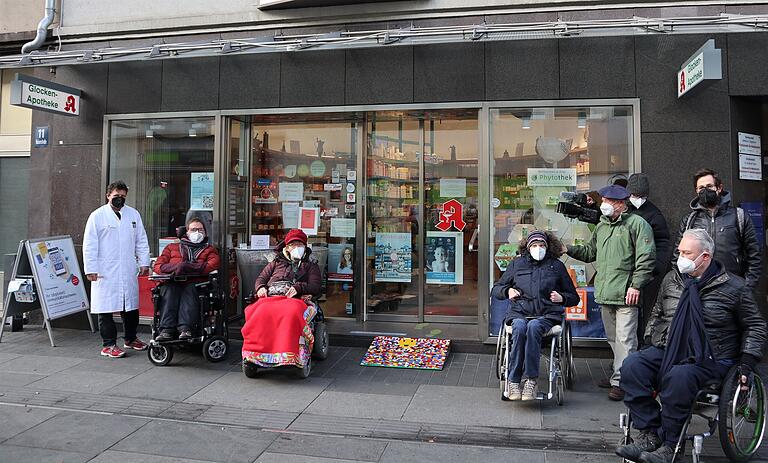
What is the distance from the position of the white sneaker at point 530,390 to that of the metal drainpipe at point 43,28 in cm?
795

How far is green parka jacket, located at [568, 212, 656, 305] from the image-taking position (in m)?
5.21

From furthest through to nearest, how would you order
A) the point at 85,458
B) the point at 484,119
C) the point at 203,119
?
the point at 203,119, the point at 484,119, the point at 85,458

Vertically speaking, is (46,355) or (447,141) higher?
(447,141)

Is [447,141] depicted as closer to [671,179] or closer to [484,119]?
[484,119]

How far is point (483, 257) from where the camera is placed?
6926 mm

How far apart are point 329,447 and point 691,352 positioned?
8.54 feet

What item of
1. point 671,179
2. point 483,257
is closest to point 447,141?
point 483,257

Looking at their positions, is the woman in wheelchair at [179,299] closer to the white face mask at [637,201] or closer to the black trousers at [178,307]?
the black trousers at [178,307]

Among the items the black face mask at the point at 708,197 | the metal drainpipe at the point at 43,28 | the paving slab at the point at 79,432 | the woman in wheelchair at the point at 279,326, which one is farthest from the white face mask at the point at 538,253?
the metal drainpipe at the point at 43,28

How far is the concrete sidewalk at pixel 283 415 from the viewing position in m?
4.05

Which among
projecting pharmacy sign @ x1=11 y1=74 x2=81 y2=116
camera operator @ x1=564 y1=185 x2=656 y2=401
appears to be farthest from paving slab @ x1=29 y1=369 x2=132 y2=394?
camera operator @ x1=564 y1=185 x2=656 y2=401

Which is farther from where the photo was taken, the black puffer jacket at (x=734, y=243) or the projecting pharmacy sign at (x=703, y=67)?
the projecting pharmacy sign at (x=703, y=67)

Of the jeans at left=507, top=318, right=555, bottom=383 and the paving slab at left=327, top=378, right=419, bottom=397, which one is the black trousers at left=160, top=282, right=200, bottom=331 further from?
the jeans at left=507, top=318, right=555, bottom=383

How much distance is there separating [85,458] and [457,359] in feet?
13.0
